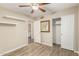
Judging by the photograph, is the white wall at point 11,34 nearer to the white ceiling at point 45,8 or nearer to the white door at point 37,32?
the white ceiling at point 45,8

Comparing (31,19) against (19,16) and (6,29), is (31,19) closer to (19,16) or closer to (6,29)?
(19,16)

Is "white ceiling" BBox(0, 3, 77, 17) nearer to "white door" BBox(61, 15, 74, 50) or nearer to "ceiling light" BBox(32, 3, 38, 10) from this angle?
"ceiling light" BBox(32, 3, 38, 10)

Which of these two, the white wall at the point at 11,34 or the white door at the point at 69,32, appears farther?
the white door at the point at 69,32

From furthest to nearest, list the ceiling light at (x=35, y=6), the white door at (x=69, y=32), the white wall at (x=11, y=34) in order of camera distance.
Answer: the white door at (x=69, y=32) < the white wall at (x=11, y=34) < the ceiling light at (x=35, y=6)

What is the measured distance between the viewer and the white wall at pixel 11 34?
7.03 ft

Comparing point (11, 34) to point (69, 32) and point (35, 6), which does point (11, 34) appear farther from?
point (69, 32)

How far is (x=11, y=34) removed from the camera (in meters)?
2.25

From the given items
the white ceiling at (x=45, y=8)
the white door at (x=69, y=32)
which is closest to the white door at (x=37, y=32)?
the white ceiling at (x=45, y=8)

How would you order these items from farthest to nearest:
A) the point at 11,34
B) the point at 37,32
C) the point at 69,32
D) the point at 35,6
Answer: the point at 37,32 < the point at 69,32 < the point at 11,34 < the point at 35,6

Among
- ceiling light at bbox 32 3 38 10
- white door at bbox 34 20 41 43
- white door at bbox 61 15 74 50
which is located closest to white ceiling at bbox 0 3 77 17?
ceiling light at bbox 32 3 38 10

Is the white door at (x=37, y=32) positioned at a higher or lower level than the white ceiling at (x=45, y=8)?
lower

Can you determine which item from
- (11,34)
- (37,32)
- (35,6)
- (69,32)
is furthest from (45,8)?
(11,34)

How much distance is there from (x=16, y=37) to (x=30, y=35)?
482mm

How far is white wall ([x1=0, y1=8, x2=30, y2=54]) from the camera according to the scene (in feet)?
7.03
